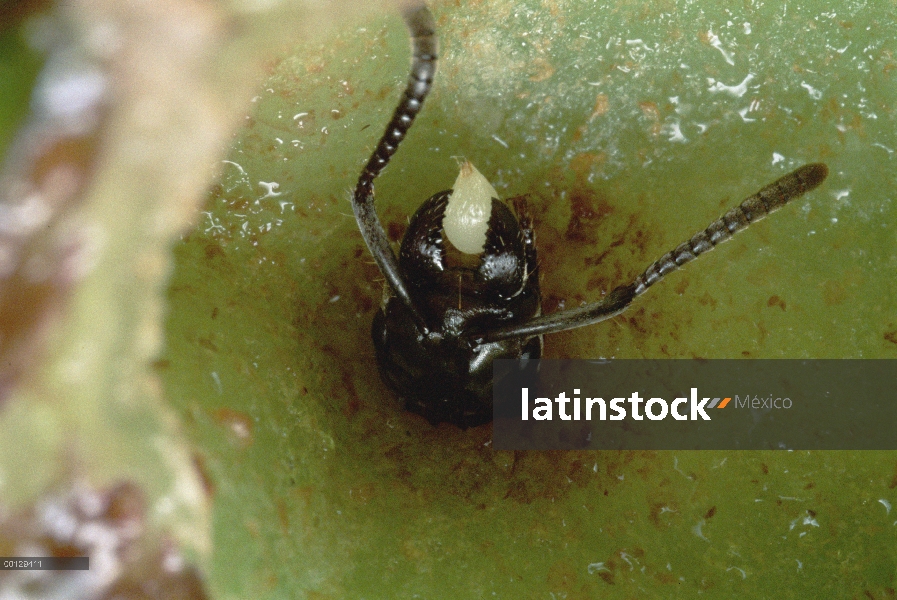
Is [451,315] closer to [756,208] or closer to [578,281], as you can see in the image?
[578,281]

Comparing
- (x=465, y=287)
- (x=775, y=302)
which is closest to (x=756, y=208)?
(x=775, y=302)

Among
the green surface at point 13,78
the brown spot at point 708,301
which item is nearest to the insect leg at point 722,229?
the brown spot at point 708,301

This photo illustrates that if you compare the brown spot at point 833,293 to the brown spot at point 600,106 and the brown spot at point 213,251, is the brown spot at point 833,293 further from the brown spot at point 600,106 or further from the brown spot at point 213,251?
the brown spot at point 213,251

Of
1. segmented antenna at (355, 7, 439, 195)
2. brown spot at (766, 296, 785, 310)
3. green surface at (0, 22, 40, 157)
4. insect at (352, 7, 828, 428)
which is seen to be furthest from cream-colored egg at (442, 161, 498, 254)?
green surface at (0, 22, 40, 157)

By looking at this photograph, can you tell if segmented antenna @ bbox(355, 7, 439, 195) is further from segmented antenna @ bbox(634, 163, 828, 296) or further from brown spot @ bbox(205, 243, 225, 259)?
segmented antenna @ bbox(634, 163, 828, 296)

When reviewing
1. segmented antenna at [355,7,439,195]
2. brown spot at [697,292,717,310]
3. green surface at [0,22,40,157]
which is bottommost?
brown spot at [697,292,717,310]

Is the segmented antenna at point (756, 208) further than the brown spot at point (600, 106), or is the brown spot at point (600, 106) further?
the brown spot at point (600, 106)

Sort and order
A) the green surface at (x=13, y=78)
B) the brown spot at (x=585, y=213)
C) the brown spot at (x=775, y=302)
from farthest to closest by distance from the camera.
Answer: the brown spot at (x=585, y=213) → the brown spot at (x=775, y=302) → the green surface at (x=13, y=78)
